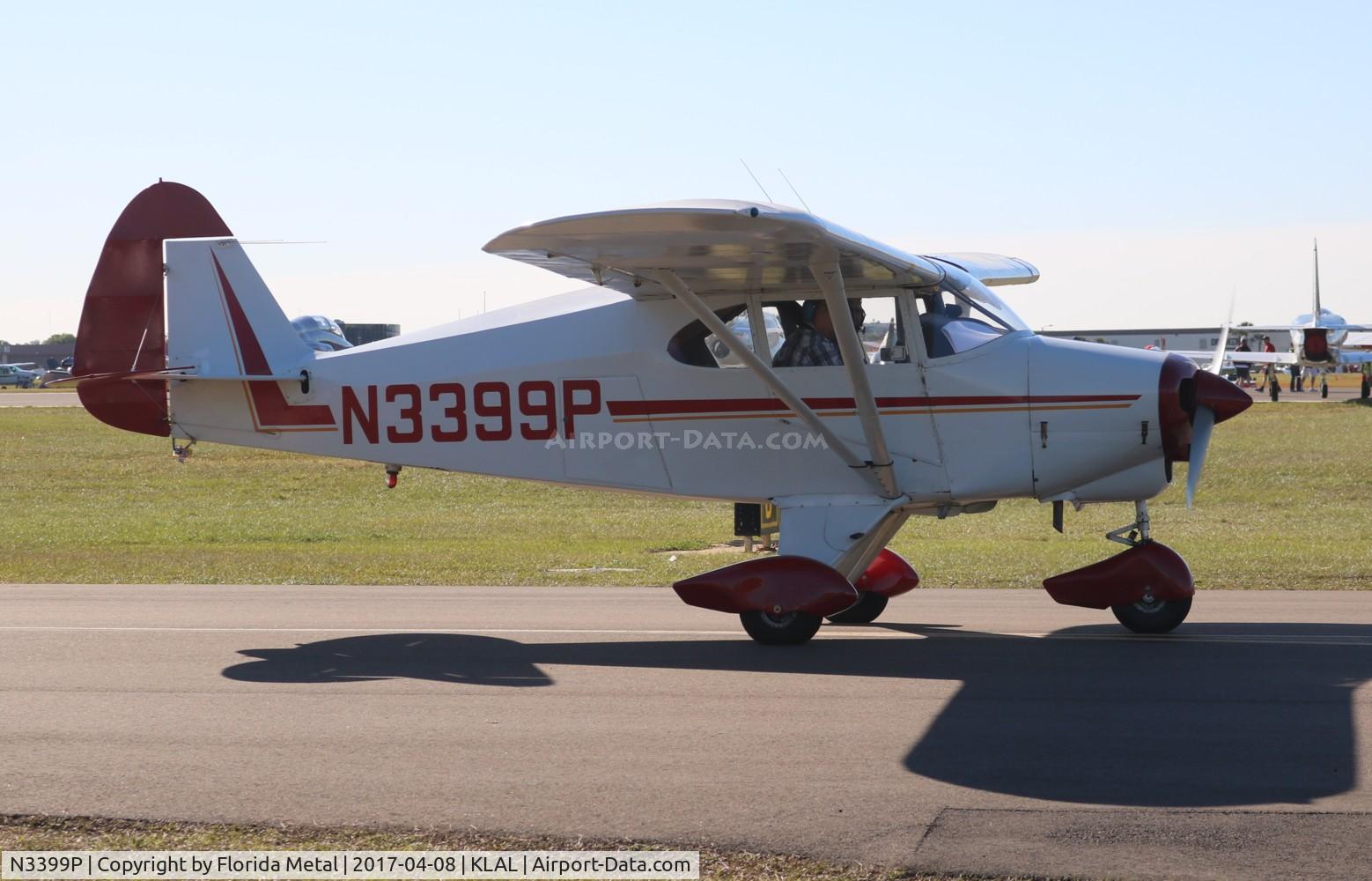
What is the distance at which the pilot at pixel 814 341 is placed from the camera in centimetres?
1009

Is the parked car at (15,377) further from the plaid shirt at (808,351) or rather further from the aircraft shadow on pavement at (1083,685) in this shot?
the plaid shirt at (808,351)

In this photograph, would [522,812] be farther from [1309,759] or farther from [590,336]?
[590,336]

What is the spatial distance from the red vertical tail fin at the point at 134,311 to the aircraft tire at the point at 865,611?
18.4 feet

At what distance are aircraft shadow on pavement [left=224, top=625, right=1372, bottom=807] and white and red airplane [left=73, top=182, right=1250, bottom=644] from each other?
0.57m

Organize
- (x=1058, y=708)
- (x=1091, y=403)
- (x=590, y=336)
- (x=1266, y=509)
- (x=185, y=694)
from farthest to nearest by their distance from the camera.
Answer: (x=1266, y=509) → (x=590, y=336) → (x=1091, y=403) → (x=185, y=694) → (x=1058, y=708)

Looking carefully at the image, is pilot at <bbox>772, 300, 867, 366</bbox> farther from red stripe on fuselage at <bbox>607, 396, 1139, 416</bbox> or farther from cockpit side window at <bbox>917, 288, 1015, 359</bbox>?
cockpit side window at <bbox>917, 288, 1015, 359</bbox>

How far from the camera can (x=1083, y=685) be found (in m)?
8.11

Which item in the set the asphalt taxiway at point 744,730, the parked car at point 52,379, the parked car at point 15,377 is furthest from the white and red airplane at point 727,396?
the parked car at point 15,377

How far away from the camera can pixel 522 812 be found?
5.70 metres

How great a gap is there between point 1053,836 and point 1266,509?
676 inches

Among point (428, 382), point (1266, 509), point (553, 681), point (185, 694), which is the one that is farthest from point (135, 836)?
point (1266, 509)

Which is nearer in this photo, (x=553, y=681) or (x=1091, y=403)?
(x=553, y=681)

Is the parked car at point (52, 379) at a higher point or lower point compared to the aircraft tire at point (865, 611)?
higher

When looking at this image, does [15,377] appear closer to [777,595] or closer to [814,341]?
[814,341]
